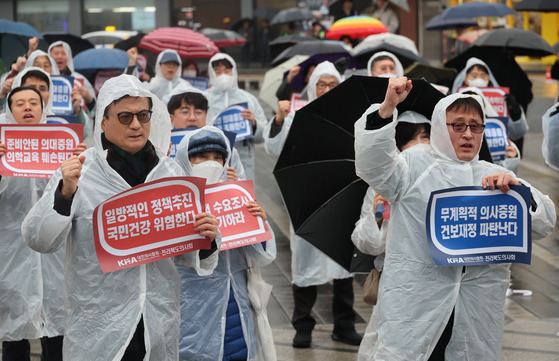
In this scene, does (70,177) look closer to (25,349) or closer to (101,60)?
(25,349)

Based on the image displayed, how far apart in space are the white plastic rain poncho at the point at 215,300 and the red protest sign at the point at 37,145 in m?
1.18

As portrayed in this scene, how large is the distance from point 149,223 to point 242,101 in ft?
19.9

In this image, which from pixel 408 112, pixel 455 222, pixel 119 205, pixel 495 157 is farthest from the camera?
pixel 495 157

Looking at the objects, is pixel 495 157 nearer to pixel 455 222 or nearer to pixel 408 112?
pixel 408 112

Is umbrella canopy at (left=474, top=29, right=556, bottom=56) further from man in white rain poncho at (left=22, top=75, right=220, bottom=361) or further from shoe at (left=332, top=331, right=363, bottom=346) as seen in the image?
man in white rain poncho at (left=22, top=75, right=220, bottom=361)

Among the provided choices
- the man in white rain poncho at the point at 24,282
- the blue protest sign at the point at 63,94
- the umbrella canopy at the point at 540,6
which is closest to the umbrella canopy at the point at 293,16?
the umbrella canopy at the point at 540,6

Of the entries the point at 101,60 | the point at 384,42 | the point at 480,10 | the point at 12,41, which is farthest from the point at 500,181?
the point at 480,10

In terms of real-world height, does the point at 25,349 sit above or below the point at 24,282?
below

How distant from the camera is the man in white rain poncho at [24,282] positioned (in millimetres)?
6504

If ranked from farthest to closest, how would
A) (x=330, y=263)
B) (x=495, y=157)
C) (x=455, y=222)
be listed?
(x=495, y=157), (x=330, y=263), (x=455, y=222)

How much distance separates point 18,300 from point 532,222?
11.6 feet

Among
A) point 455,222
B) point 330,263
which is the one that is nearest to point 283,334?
point 330,263

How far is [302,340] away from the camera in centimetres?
745

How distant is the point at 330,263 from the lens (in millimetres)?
7633
